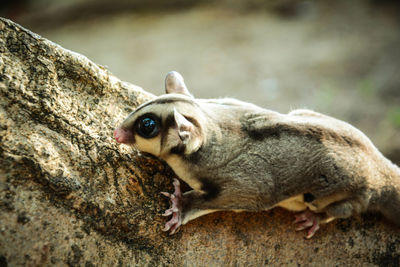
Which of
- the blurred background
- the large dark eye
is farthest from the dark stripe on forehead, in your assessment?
the blurred background

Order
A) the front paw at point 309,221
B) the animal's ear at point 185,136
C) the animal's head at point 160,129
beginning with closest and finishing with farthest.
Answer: the animal's ear at point 185,136 < the animal's head at point 160,129 < the front paw at point 309,221

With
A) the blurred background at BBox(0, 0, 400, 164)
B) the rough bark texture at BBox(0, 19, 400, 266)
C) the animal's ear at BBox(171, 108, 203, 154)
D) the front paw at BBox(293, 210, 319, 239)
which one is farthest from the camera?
the blurred background at BBox(0, 0, 400, 164)

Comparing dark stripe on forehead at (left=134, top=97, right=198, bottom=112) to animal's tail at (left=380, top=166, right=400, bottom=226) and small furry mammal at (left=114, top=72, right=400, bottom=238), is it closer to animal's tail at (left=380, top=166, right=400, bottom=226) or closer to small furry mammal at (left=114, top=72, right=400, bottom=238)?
small furry mammal at (left=114, top=72, right=400, bottom=238)

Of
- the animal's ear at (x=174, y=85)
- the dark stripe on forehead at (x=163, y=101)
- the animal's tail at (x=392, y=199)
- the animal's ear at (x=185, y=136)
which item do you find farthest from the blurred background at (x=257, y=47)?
the animal's ear at (x=185, y=136)

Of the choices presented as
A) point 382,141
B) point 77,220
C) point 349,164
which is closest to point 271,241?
point 349,164

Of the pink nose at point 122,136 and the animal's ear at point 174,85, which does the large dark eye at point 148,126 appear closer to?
the pink nose at point 122,136

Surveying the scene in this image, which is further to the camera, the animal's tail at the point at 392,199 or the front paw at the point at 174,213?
the animal's tail at the point at 392,199

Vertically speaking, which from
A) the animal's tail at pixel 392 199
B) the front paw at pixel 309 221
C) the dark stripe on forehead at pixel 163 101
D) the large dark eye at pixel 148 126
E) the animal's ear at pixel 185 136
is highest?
the dark stripe on forehead at pixel 163 101
